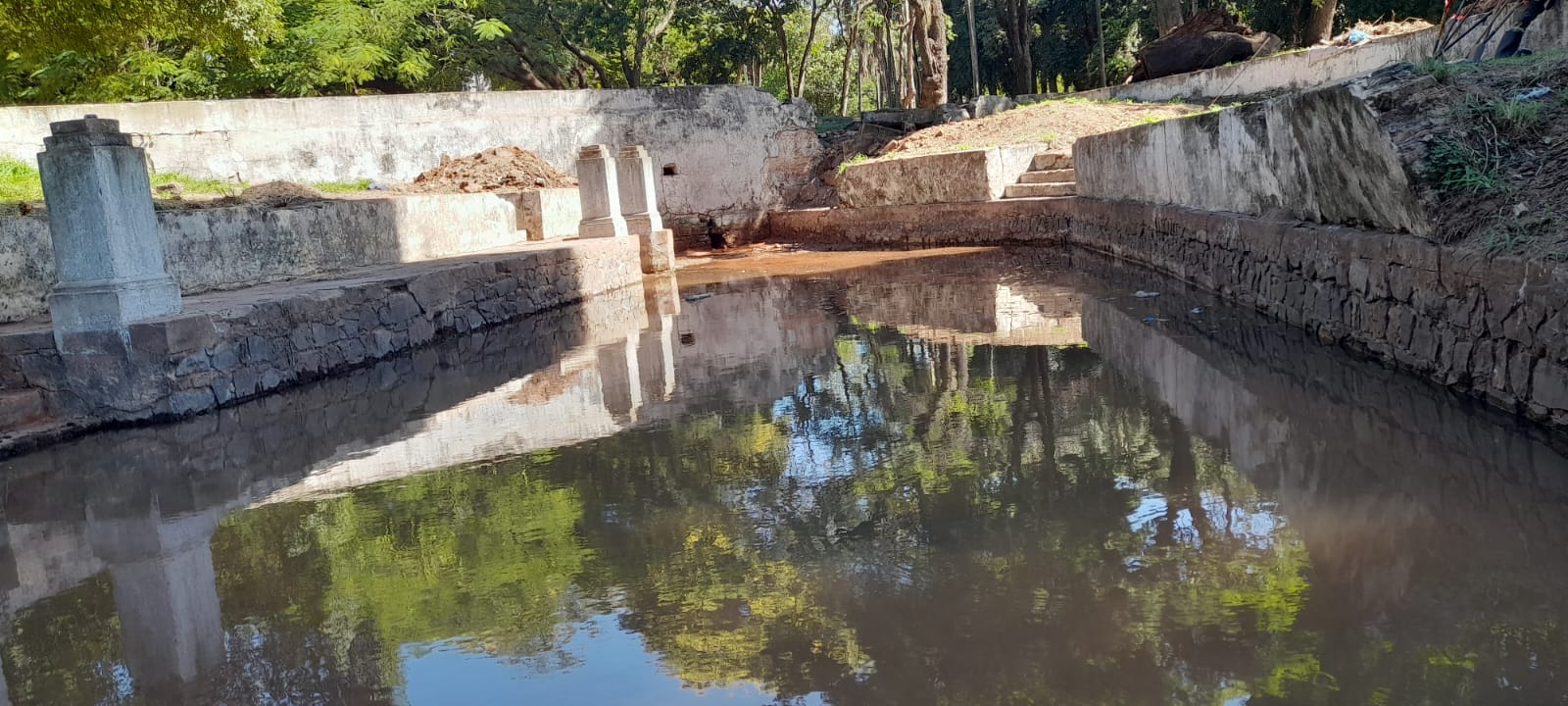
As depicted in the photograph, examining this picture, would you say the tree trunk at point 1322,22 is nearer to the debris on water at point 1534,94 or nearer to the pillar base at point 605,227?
the pillar base at point 605,227

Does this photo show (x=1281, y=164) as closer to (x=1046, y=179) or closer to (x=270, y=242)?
(x=270, y=242)

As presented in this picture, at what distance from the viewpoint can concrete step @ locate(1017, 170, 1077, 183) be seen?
17828 millimetres

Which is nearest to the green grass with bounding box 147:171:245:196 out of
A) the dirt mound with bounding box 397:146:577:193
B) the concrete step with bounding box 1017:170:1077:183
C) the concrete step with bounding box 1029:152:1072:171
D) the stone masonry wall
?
the dirt mound with bounding box 397:146:577:193

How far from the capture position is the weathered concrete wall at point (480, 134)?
17469 mm

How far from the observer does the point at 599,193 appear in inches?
611

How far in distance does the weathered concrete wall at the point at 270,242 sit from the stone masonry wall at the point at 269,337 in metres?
0.79

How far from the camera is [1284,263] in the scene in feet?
25.8

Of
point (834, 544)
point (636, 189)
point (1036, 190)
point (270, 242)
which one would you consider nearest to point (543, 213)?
point (636, 189)

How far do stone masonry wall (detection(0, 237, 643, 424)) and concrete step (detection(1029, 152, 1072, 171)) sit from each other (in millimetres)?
9056

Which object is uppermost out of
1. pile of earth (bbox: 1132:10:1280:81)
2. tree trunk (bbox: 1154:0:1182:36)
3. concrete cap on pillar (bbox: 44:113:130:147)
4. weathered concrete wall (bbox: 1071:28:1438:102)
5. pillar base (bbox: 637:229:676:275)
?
tree trunk (bbox: 1154:0:1182:36)

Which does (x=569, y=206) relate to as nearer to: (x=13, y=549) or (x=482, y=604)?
(x=13, y=549)

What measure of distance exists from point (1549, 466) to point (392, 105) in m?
18.5

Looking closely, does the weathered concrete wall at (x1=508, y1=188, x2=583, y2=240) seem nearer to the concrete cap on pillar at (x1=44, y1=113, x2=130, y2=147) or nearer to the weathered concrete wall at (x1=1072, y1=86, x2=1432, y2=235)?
the weathered concrete wall at (x1=1072, y1=86, x2=1432, y2=235)

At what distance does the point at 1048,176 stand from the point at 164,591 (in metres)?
15.7
